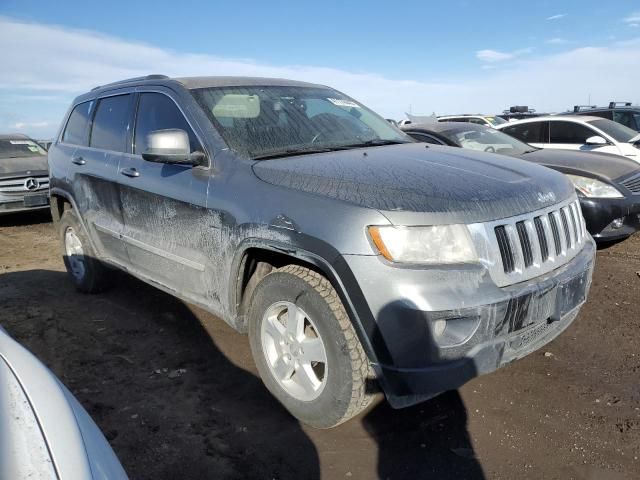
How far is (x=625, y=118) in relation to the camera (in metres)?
10.1

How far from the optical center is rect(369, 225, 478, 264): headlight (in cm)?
221

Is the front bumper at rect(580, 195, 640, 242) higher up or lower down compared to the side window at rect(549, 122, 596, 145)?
lower down

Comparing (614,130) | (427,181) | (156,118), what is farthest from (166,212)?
(614,130)

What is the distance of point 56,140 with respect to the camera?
517 centimetres

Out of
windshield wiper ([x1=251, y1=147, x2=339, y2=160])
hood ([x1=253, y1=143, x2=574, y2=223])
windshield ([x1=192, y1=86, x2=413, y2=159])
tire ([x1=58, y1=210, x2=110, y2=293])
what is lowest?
tire ([x1=58, y1=210, x2=110, y2=293])

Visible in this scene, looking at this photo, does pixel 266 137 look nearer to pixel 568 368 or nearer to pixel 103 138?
pixel 103 138

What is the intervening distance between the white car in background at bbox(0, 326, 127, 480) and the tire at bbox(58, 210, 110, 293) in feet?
10.3

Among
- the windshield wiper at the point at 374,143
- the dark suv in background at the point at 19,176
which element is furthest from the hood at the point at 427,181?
the dark suv in background at the point at 19,176

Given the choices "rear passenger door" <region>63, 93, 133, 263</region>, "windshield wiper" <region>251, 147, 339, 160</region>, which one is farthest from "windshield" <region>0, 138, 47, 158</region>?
"windshield wiper" <region>251, 147, 339, 160</region>

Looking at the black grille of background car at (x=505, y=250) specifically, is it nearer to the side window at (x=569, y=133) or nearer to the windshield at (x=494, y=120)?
the side window at (x=569, y=133)

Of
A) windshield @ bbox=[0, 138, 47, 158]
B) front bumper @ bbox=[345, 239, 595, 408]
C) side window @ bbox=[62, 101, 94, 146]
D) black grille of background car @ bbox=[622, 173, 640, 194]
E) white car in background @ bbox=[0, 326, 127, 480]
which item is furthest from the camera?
windshield @ bbox=[0, 138, 47, 158]

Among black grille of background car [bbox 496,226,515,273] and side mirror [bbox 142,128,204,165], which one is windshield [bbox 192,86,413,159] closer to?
side mirror [bbox 142,128,204,165]

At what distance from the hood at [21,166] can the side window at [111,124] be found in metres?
5.50

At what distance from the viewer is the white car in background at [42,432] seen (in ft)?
3.99
